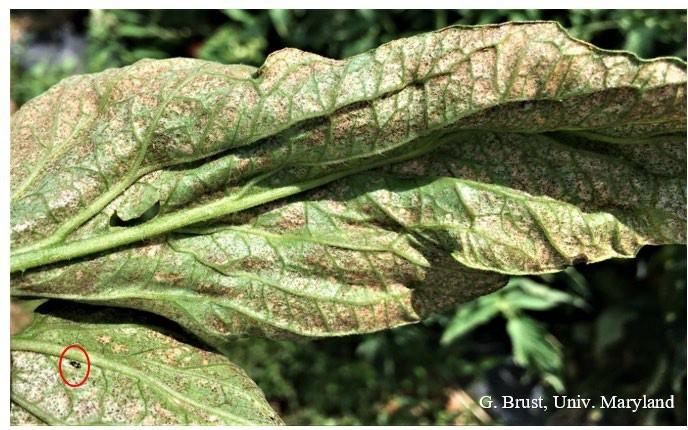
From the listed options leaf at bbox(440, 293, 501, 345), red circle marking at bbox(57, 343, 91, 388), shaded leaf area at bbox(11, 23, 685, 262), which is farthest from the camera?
leaf at bbox(440, 293, 501, 345)

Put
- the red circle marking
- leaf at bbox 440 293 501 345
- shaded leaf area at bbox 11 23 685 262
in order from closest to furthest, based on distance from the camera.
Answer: shaded leaf area at bbox 11 23 685 262 → the red circle marking → leaf at bbox 440 293 501 345

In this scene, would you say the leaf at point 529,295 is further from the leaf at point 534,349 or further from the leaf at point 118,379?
the leaf at point 118,379

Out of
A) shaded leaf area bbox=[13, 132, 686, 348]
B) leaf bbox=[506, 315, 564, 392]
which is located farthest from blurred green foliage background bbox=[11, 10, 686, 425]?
shaded leaf area bbox=[13, 132, 686, 348]

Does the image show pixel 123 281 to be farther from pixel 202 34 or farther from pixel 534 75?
pixel 202 34

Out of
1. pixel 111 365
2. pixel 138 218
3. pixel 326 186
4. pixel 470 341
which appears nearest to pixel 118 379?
pixel 111 365

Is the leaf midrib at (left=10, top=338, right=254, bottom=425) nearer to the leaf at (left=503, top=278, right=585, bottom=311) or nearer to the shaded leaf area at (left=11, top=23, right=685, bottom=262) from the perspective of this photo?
the shaded leaf area at (left=11, top=23, right=685, bottom=262)

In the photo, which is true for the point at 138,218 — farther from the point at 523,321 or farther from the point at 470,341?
the point at 470,341

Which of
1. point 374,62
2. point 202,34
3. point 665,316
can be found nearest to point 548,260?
point 374,62
